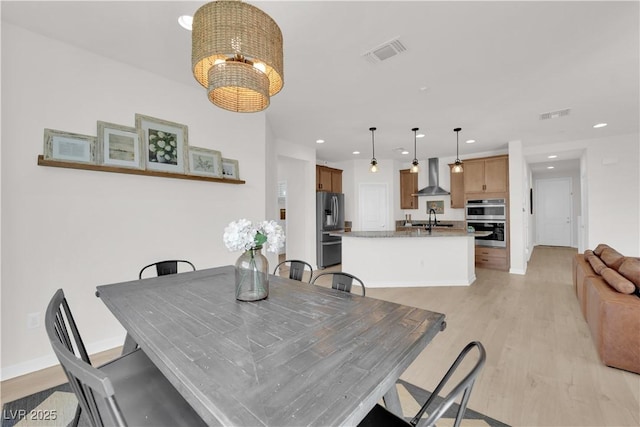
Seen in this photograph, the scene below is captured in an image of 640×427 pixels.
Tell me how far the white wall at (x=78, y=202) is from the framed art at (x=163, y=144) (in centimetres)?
10

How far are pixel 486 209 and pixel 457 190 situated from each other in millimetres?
806

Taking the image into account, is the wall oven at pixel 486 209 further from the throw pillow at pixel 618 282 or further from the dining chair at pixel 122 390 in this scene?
the dining chair at pixel 122 390

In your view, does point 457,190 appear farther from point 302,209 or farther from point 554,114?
point 302,209

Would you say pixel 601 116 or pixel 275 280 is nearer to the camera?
pixel 275 280

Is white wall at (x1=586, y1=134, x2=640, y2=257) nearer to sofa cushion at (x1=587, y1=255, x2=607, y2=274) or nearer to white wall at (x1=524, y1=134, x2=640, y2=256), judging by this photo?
white wall at (x1=524, y1=134, x2=640, y2=256)

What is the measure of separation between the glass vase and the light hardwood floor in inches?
52.6

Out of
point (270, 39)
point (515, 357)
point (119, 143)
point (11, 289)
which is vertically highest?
point (270, 39)

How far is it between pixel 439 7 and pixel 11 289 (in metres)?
3.64

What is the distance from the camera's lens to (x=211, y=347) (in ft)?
3.30

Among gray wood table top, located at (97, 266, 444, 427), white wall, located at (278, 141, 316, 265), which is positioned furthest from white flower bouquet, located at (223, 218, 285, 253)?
white wall, located at (278, 141, 316, 265)

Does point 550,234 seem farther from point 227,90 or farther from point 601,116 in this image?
point 227,90

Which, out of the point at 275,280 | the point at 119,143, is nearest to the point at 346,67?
the point at 275,280

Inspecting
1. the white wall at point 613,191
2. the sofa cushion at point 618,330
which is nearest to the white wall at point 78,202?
the sofa cushion at point 618,330

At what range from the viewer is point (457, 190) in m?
6.23
